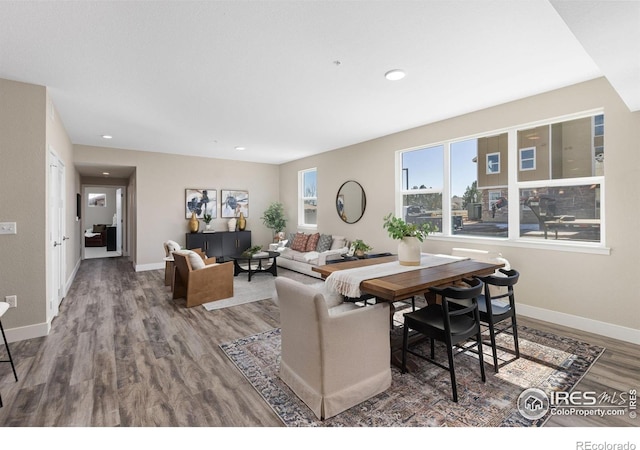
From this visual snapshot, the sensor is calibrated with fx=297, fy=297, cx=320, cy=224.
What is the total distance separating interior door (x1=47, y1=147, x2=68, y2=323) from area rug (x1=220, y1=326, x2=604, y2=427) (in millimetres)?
2367

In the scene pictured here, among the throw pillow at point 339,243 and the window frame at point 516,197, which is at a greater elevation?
the window frame at point 516,197

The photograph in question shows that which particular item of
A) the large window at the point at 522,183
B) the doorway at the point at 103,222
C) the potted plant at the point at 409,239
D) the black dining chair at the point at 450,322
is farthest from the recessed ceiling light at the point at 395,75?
the doorway at the point at 103,222

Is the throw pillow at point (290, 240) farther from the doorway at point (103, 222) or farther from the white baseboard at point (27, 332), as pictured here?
the doorway at point (103, 222)

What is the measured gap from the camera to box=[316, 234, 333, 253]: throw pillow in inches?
244

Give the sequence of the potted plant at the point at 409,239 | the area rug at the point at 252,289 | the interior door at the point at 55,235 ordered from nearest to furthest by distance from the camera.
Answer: the potted plant at the point at 409,239, the interior door at the point at 55,235, the area rug at the point at 252,289

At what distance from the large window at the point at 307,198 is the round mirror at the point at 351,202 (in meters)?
0.98

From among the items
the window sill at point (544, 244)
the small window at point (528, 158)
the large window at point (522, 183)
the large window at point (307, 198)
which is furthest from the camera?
the large window at point (307, 198)

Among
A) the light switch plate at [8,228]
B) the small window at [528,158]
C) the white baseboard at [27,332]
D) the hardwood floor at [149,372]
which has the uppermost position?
the small window at [528,158]

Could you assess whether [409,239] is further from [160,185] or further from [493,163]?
[160,185]

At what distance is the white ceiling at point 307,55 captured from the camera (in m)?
1.95

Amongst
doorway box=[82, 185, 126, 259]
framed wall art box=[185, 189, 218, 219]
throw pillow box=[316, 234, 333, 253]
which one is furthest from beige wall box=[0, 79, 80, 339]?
doorway box=[82, 185, 126, 259]

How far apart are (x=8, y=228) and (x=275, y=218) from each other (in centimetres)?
515

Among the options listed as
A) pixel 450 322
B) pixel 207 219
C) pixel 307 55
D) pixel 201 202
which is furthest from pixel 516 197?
pixel 201 202

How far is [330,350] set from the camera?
6.01ft
